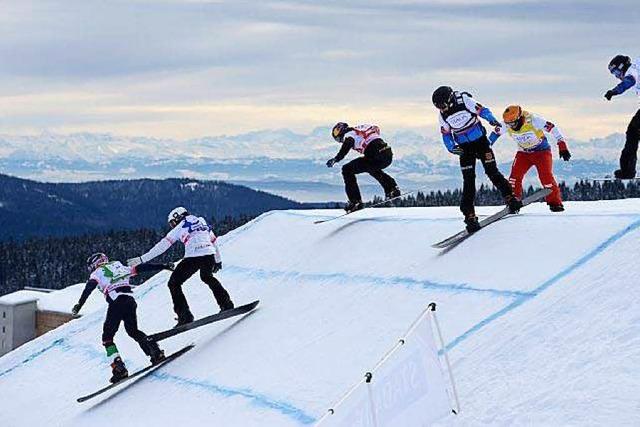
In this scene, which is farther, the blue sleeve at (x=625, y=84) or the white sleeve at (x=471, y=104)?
the blue sleeve at (x=625, y=84)

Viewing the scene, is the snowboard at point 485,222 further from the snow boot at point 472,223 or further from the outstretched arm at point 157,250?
the outstretched arm at point 157,250

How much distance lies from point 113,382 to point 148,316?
9.89ft

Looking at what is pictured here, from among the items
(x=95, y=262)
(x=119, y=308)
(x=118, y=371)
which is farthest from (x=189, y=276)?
(x=118, y=371)

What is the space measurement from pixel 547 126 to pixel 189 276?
5.35 meters

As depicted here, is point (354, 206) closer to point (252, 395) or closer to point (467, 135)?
point (467, 135)

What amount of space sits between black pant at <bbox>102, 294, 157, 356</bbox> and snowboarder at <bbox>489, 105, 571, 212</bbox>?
17.6 feet

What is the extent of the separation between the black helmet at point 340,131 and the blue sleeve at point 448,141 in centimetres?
280

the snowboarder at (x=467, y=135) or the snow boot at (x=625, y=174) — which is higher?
the snowboarder at (x=467, y=135)

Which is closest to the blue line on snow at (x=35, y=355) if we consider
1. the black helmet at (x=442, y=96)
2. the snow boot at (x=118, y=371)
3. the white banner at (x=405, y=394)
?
the snow boot at (x=118, y=371)

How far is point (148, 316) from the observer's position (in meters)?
14.3

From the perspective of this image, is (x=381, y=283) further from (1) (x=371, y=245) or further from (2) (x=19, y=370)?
(2) (x=19, y=370)

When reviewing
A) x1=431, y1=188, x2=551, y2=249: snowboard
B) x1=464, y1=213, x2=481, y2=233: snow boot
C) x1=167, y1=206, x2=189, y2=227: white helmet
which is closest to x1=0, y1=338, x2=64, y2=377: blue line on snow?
x1=167, y1=206, x2=189, y2=227: white helmet

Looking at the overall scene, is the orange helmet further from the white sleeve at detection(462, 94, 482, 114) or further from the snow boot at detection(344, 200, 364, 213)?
the snow boot at detection(344, 200, 364, 213)

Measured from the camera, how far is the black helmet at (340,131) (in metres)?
13.8
